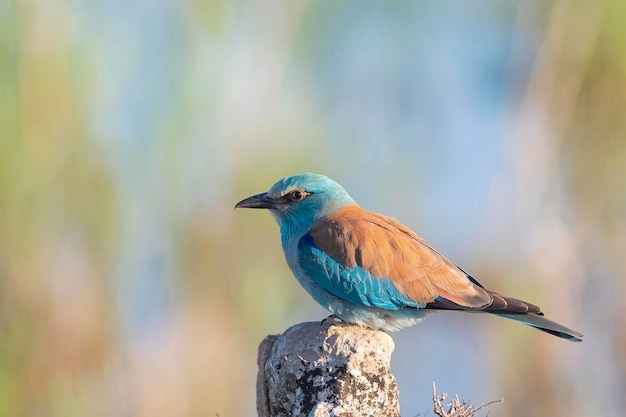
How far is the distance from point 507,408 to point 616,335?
0.91m

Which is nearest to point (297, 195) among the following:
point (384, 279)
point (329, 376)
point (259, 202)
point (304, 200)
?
point (304, 200)

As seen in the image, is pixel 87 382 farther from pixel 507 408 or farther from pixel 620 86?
pixel 620 86

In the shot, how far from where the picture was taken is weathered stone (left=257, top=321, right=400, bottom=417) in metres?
3.02

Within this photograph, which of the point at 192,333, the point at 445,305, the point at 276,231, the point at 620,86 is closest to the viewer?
the point at 445,305

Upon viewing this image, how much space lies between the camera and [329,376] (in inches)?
121

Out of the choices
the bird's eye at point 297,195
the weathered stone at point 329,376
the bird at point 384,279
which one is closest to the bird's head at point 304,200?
the bird's eye at point 297,195

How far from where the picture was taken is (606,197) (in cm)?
665

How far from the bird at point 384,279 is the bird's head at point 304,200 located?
139 millimetres

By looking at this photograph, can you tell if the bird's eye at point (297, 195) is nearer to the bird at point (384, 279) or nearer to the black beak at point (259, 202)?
the black beak at point (259, 202)

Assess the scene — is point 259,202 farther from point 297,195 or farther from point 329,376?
point 329,376

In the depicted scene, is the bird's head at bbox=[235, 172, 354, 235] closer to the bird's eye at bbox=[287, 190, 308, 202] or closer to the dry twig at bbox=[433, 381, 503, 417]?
the bird's eye at bbox=[287, 190, 308, 202]

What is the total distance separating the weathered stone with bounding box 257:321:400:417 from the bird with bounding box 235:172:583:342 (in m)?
0.56

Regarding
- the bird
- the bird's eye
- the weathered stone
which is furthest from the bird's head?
the weathered stone

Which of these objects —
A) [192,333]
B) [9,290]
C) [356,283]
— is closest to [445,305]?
[356,283]
